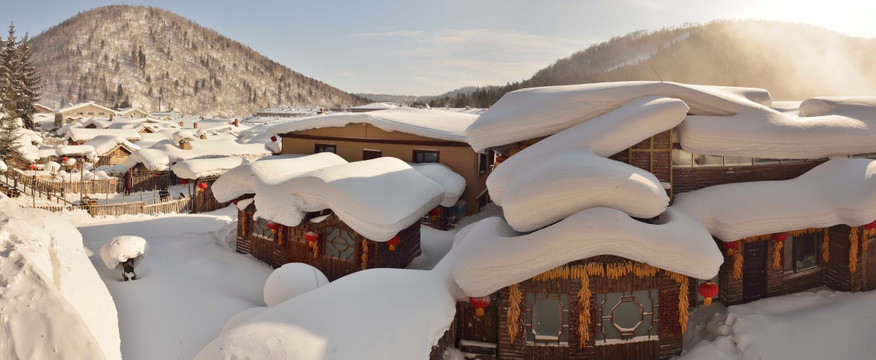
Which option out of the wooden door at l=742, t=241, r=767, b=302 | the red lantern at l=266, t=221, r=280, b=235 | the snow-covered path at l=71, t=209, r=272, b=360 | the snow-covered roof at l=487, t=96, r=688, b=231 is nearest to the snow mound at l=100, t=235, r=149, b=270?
the snow-covered path at l=71, t=209, r=272, b=360

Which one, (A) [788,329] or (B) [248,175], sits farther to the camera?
(B) [248,175]

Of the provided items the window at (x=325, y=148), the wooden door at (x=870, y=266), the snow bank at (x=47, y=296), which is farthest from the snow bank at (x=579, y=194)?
the window at (x=325, y=148)

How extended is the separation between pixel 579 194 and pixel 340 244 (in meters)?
8.80

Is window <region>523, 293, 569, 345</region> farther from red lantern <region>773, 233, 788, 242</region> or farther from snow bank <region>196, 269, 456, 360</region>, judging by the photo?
red lantern <region>773, 233, 788, 242</region>

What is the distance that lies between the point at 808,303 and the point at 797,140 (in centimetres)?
460

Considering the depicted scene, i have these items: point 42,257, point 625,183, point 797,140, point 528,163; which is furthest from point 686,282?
point 42,257

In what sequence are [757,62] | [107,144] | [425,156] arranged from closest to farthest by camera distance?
[425,156], [107,144], [757,62]

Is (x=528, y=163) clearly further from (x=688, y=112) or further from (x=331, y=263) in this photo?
(x=331, y=263)

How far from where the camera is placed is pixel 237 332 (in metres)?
8.09

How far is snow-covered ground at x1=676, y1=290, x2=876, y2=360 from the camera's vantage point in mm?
11555

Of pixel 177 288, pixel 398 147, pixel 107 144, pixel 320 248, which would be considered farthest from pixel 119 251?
pixel 107 144

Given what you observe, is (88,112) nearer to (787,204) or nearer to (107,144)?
(107,144)

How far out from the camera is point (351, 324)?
8766mm

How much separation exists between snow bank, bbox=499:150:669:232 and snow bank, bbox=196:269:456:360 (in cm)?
288
